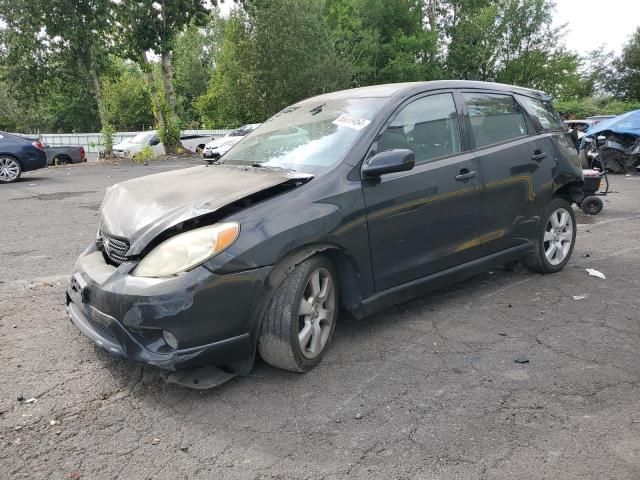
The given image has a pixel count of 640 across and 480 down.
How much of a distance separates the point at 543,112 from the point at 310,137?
263 centimetres

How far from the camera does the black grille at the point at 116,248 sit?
10.2 feet

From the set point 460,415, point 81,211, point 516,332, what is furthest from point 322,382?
point 81,211

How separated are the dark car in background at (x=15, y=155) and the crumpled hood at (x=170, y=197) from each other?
10881mm

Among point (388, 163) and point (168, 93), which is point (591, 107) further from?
point (388, 163)

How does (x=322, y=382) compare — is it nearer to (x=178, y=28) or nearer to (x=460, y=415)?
(x=460, y=415)

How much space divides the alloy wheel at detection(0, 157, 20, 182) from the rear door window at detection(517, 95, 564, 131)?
12.2m

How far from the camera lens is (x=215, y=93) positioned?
4150cm

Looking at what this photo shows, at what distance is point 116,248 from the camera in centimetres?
321

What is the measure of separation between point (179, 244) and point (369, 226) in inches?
48.0

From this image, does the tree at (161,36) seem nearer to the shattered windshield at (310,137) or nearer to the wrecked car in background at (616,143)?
the wrecked car in background at (616,143)

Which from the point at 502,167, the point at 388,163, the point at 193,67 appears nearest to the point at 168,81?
the point at 502,167

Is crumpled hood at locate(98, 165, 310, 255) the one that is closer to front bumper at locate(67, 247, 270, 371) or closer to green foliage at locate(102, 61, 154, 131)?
front bumper at locate(67, 247, 270, 371)

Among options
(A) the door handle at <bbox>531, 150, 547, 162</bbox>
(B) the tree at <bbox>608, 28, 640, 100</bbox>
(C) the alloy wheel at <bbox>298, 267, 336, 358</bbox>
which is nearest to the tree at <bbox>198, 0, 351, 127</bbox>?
(B) the tree at <bbox>608, 28, 640, 100</bbox>

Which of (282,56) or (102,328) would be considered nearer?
(102,328)
